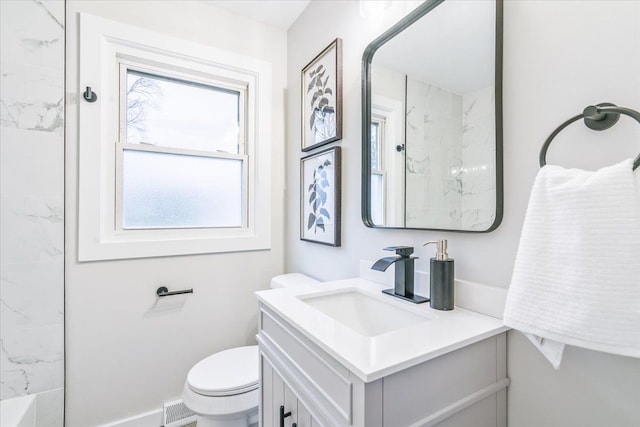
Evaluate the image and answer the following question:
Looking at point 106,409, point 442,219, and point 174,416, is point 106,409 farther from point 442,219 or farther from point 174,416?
point 442,219

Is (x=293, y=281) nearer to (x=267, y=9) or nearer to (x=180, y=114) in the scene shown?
(x=180, y=114)

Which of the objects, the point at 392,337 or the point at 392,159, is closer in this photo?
the point at 392,337

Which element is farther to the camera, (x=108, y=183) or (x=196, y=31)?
(x=196, y=31)

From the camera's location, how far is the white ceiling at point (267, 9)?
173 cm

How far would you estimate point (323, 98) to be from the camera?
1.54m

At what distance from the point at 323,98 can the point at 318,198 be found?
1.74ft

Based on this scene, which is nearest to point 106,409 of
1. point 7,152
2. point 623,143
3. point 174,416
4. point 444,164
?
point 174,416

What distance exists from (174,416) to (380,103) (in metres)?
1.92

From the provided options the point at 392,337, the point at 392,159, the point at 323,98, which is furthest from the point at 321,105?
the point at 392,337

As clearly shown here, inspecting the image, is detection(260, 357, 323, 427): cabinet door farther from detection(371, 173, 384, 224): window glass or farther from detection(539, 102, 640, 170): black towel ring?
detection(539, 102, 640, 170): black towel ring

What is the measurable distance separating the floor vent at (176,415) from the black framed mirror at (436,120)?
1466 millimetres

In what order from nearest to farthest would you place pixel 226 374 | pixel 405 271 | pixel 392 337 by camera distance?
pixel 392 337 < pixel 405 271 < pixel 226 374

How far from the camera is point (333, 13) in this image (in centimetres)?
151

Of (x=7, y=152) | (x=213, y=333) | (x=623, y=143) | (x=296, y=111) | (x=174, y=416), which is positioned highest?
(x=296, y=111)
